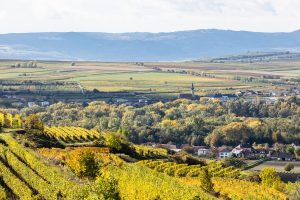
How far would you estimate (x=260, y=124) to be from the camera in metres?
149

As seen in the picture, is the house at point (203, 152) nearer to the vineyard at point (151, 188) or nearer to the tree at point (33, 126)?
the tree at point (33, 126)

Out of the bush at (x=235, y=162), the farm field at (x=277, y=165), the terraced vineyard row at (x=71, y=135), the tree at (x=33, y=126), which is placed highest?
the tree at (x=33, y=126)

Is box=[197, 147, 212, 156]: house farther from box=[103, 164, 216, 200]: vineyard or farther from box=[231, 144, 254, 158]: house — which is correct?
box=[103, 164, 216, 200]: vineyard

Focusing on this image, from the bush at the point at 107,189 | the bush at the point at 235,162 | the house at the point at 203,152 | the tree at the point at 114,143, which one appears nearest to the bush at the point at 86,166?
the bush at the point at 107,189

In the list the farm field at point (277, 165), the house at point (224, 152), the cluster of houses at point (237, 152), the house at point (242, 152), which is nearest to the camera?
the farm field at point (277, 165)

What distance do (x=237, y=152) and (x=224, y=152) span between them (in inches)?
118

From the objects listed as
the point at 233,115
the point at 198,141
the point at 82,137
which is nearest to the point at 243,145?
the point at 198,141

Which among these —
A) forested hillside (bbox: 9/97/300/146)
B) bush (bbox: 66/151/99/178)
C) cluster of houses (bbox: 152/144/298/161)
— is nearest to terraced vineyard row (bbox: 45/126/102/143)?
bush (bbox: 66/151/99/178)

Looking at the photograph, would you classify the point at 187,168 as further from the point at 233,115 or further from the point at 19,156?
the point at 233,115

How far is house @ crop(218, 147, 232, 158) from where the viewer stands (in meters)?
123

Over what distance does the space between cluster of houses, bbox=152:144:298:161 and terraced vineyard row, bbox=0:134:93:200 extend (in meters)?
68.5

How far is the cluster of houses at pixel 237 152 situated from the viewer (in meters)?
121

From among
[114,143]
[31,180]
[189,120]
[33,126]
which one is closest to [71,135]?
[33,126]

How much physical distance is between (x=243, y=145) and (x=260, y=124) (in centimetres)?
1224
